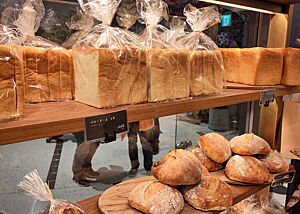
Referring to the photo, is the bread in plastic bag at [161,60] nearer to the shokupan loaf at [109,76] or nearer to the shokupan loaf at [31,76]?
the shokupan loaf at [109,76]

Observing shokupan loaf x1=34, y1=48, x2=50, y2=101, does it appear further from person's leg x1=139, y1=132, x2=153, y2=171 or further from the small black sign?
person's leg x1=139, y1=132, x2=153, y2=171

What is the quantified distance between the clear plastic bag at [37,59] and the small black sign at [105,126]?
236 millimetres

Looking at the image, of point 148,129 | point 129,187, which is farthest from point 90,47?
point 148,129

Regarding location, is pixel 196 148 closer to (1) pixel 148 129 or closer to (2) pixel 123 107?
(1) pixel 148 129

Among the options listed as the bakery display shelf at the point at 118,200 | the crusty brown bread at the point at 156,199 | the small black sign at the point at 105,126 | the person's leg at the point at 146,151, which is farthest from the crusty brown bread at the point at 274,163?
the small black sign at the point at 105,126

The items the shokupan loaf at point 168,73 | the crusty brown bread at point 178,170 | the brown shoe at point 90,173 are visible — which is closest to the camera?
the shokupan loaf at point 168,73

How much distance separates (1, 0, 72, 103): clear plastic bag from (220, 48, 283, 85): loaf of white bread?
95cm

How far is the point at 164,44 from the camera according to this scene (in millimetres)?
922

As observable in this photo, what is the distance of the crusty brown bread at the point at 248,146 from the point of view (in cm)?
135

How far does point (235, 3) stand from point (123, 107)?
2.97ft

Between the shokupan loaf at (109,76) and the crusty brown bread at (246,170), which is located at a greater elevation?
the shokupan loaf at (109,76)

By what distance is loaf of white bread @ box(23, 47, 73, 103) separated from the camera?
2.61 feet

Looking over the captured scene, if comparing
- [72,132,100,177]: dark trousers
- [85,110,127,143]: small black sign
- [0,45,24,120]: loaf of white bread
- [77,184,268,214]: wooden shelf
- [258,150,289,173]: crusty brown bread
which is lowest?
[72,132,100,177]: dark trousers

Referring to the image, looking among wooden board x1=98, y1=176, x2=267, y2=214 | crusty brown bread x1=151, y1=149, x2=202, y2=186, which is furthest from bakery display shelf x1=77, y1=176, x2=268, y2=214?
crusty brown bread x1=151, y1=149, x2=202, y2=186
